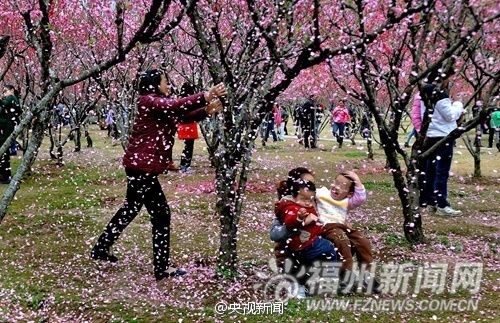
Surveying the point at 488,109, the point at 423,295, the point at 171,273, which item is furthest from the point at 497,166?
the point at 171,273

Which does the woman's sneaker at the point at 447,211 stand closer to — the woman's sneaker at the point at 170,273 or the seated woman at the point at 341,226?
the seated woman at the point at 341,226

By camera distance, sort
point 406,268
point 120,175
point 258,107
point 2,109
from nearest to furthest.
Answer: point 258,107 < point 406,268 < point 2,109 < point 120,175

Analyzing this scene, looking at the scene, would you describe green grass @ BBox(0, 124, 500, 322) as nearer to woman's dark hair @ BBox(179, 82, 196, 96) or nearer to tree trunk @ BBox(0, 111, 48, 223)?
tree trunk @ BBox(0, 111, 48, 223)

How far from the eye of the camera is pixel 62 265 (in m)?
5.93

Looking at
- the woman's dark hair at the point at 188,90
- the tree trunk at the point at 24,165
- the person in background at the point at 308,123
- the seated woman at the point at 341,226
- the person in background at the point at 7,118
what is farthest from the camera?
the person in background at the point at 308,123

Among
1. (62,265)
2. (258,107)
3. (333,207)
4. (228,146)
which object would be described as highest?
(258,107)

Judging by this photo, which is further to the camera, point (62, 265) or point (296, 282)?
point (62, 265)

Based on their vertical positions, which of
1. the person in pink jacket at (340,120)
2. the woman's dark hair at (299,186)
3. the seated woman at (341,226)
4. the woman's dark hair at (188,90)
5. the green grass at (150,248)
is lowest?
the green grass at (150,248)

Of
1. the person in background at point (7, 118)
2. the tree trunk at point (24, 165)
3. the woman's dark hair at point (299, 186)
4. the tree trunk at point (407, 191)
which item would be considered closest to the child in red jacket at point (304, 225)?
the woman's dark hair at point (299, 186)

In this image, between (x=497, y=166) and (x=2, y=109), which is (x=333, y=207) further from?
(x=497, y=166)

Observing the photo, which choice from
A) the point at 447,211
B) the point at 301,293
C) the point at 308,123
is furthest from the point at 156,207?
the point at 308,123

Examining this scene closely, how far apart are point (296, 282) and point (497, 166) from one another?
42.8ft

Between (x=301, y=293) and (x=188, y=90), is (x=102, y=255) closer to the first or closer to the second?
(x=301, y=293)

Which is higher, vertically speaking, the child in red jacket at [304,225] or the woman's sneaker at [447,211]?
the child in red jacket at [304,225]
